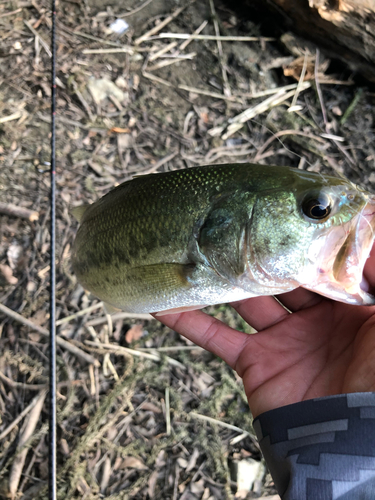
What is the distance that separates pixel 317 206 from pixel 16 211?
2741mm

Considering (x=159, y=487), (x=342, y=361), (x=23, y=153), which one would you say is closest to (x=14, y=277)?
(x=23, y=153)

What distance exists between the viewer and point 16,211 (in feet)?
10.9

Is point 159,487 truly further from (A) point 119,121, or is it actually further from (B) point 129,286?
(A) point 119,121

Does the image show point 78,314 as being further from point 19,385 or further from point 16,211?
point 16,211

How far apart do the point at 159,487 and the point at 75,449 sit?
723 millimetres

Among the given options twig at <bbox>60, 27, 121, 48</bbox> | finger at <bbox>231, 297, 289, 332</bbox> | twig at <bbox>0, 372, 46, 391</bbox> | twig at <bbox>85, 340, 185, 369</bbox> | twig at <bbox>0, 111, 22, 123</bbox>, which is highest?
twig at <bbox>60, 27, 121, 48</bbox>

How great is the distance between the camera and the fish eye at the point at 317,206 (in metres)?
1.56

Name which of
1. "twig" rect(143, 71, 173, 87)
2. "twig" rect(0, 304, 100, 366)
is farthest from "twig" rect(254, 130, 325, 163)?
"twig" rect(0, 304, 100, 366)

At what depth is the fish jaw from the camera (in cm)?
157

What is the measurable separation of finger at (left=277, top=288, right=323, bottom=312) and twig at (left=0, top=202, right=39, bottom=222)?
7.71 ft

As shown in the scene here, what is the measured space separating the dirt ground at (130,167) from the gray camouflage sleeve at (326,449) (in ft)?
4.68

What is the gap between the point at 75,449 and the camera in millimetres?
2824

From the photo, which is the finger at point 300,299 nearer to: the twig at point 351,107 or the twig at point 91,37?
the twig at point 351,107

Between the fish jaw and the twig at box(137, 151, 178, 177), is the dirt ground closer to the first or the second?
the twig at box(137, 151, 178, 177)
